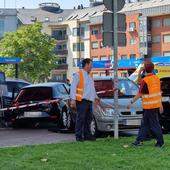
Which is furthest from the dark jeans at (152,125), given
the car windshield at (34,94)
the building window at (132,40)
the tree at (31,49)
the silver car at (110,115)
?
the building window at (132,40)

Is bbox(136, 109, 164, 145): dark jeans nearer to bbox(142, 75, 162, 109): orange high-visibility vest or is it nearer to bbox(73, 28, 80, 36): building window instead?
bbox(142, 75, 162, 109): orange high-visibility vest

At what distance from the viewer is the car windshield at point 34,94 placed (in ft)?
59.7

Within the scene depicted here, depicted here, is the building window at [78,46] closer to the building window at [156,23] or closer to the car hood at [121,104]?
the building window at [156,23]

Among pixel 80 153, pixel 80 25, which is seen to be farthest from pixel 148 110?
pixel 80 25

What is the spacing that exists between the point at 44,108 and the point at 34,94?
1.05 meters

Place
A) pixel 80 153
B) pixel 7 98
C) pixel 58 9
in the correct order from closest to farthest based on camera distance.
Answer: pixel 80 153 → pixel 7 98 → pixel 58 9

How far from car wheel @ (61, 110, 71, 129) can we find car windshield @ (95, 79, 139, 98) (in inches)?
55.8

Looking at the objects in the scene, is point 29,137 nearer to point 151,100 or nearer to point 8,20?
point 151,100

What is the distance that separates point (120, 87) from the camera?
15.8m

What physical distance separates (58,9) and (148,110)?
132180 mm

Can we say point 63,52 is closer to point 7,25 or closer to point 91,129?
point 7,25

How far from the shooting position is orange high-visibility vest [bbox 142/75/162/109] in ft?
37.2

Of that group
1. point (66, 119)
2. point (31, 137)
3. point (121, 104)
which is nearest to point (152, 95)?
point (121, 104)

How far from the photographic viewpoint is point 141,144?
11.7m
